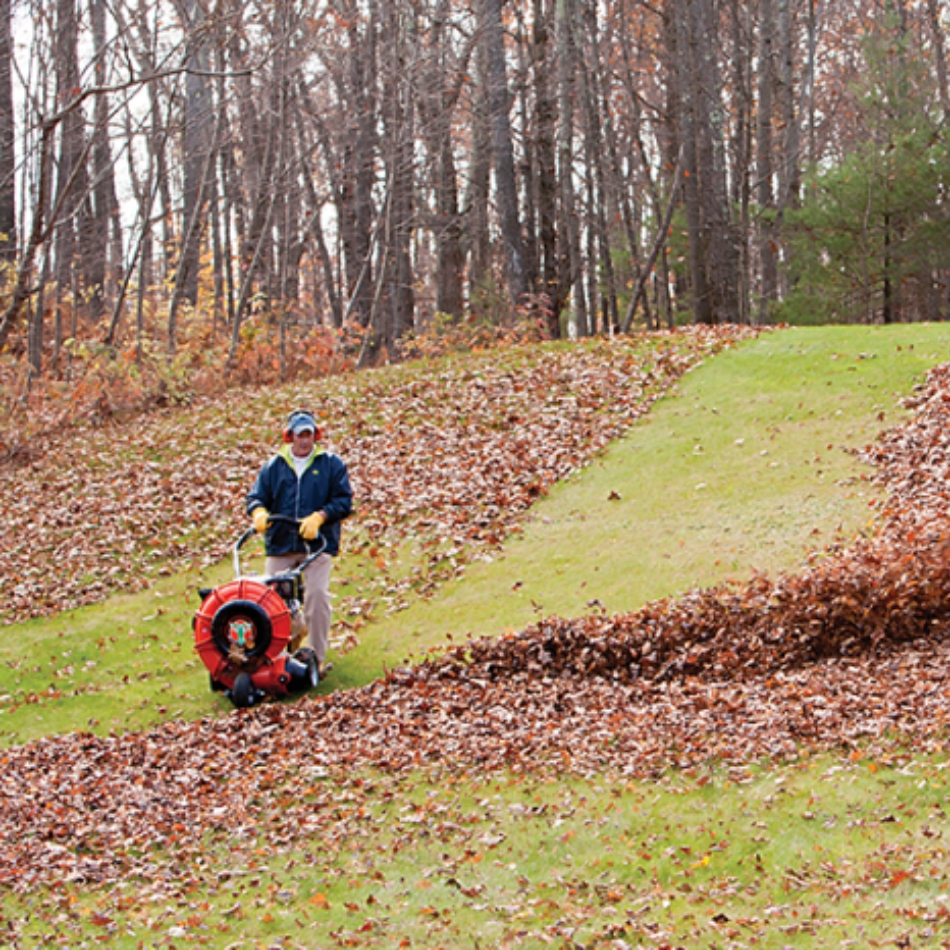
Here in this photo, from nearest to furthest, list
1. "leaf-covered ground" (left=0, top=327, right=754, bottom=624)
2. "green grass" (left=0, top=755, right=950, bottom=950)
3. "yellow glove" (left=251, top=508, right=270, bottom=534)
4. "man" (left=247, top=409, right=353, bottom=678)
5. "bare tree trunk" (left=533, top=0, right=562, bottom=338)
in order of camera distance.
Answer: "green grass" (left=0, top=755, right=950, bottom=950), "yellow glove" (left=251, top=508, right=270, bottom=534), "man" (left=247, top=409, right=353, bottom=678), "leaf-covered ground" (left=0, top=327, right=754, bottom=624), "bare tree trunk" (left=533, top=0, right=562, bottom=338)

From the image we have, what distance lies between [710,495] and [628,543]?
4.94 ft

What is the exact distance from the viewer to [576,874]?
5199 mm

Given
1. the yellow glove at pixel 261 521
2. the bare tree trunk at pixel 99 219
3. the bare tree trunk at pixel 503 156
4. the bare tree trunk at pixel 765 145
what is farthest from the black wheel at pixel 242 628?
the bare tree trunk at pixel 99 219

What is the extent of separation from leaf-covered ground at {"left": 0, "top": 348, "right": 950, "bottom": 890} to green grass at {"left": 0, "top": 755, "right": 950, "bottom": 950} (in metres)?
0.28

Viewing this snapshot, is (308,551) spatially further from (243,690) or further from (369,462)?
(369,462)

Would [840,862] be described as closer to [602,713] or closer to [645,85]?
[602,713]

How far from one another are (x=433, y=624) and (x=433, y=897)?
522 centimetres

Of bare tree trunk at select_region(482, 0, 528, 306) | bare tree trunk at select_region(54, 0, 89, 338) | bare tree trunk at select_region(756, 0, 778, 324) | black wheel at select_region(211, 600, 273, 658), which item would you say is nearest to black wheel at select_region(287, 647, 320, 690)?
black wheel at select_region(211, 600, 273, 658)

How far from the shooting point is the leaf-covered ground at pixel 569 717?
622 centimetres

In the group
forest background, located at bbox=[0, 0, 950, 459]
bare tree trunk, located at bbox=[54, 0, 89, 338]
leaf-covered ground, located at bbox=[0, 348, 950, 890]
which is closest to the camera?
leaf-covered ground, located at bbox=[0, 348, 950, 890]

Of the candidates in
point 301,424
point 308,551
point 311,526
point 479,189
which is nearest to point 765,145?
point 479,189

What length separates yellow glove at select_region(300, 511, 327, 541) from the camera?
27.7ft

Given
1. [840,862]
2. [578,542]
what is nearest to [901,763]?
[840,862]

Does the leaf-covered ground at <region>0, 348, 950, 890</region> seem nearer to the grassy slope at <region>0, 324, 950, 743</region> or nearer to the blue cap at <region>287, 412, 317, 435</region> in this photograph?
the grassy slope at <region>0, 324, 950, 743</region>
